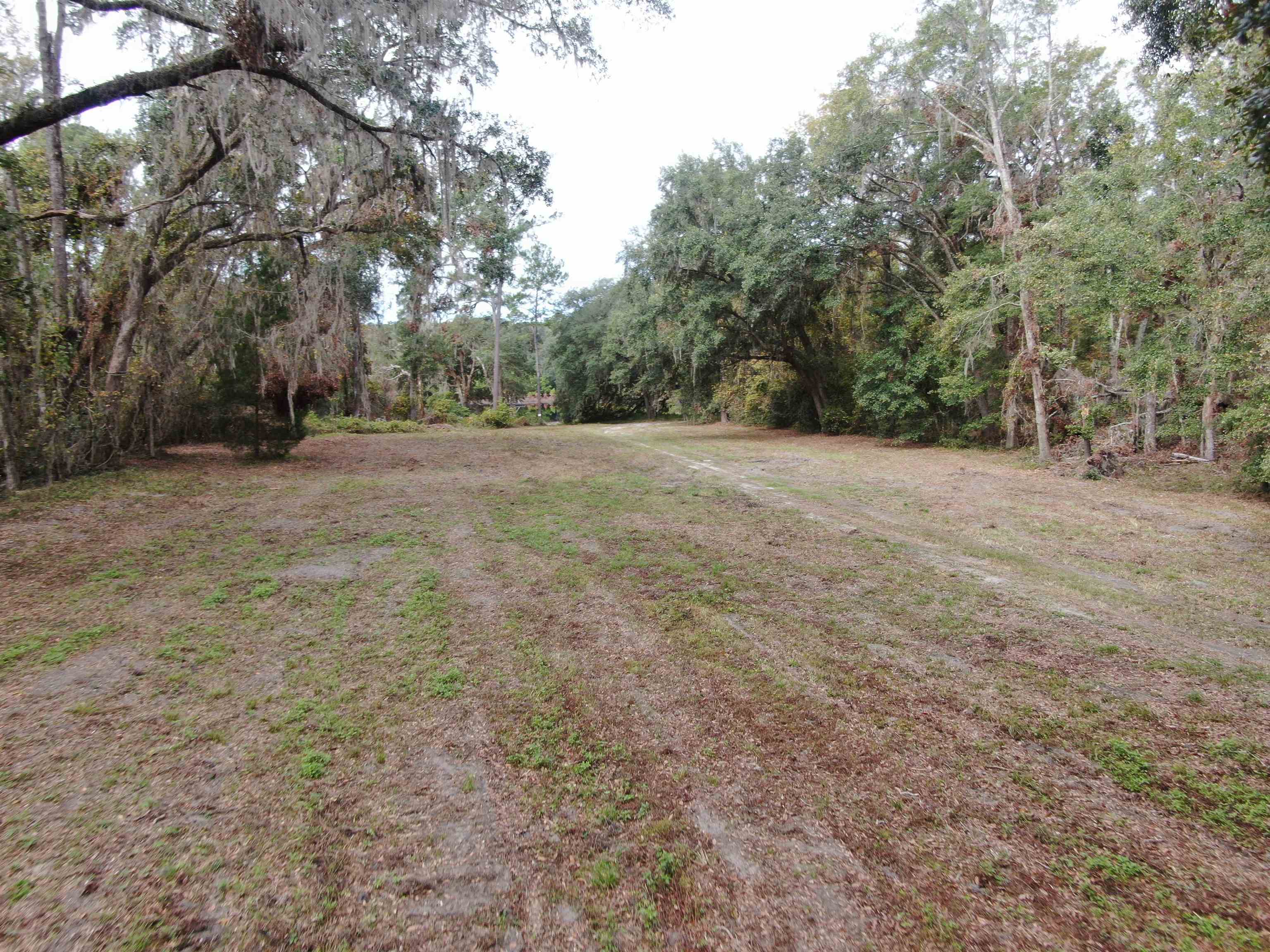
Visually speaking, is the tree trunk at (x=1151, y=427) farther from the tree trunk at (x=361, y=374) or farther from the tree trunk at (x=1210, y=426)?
the tree trunk at (x=361, y=374)

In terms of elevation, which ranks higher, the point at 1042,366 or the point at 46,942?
the point at 1042,366

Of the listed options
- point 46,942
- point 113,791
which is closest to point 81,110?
point 113,791

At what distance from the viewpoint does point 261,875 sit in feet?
6.03

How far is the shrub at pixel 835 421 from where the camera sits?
20859 mm

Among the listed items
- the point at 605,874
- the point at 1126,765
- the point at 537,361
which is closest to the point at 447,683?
the point at 605,874

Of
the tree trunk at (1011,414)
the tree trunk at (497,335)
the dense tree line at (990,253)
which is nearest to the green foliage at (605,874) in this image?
the dense tree line at (990,253)

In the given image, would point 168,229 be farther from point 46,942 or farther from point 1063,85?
point 1063,85

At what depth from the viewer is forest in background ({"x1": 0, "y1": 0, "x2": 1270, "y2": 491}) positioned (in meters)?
7.15

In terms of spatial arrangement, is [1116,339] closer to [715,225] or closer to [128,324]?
[715,225]

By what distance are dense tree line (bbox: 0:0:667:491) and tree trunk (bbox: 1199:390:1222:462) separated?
412 inches

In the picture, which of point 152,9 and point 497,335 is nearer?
point 152,9

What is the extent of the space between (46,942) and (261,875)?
19.4 inches

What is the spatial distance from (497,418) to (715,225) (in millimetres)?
13756

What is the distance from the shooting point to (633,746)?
2549mm
